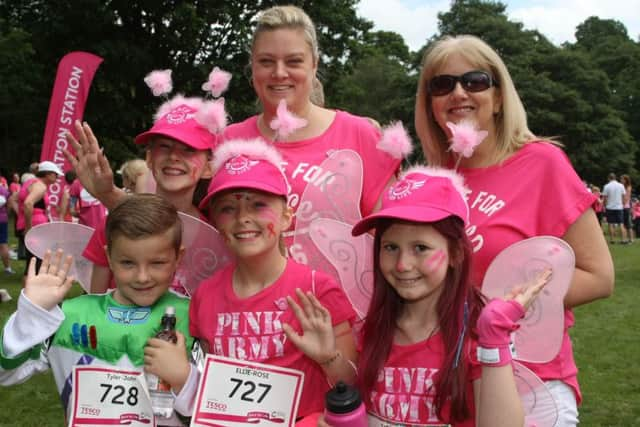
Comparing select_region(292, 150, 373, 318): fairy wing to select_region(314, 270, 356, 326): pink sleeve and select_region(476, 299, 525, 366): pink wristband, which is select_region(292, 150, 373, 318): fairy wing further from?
select_region(476, 299, 525, 366): pink wristband

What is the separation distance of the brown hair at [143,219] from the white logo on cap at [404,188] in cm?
93

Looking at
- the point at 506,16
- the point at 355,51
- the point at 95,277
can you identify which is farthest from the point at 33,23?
the point at 506,16

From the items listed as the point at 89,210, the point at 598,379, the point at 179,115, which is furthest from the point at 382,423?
the point at 89,210

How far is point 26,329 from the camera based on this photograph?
2328mm

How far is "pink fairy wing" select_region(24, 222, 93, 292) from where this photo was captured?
9.50 feet

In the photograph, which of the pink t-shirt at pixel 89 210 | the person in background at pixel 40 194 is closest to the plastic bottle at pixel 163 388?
the pink t-shirt at pixel 89 210

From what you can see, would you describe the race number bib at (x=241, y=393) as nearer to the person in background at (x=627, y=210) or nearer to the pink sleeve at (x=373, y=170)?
the pink sleeve at (x=373, y=170)

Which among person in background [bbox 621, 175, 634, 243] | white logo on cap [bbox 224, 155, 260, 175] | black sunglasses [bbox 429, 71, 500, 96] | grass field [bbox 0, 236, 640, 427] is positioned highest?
black sunglasses [bbox 429, 71, 500, 96]

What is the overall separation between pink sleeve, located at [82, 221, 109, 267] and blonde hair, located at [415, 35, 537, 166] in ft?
4.92

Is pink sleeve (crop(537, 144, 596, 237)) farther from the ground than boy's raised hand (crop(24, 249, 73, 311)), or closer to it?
farther from the ground

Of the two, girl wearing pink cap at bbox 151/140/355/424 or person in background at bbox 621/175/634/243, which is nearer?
girl wearing pink cap at bbox 151/140/355/424

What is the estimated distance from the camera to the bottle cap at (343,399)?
203 centimetres

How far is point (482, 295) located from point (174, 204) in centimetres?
145

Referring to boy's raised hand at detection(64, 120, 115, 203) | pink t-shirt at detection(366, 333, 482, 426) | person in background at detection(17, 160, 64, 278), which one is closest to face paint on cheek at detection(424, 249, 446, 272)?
pink t-shirt at detection(366, 333, 482, 426)
